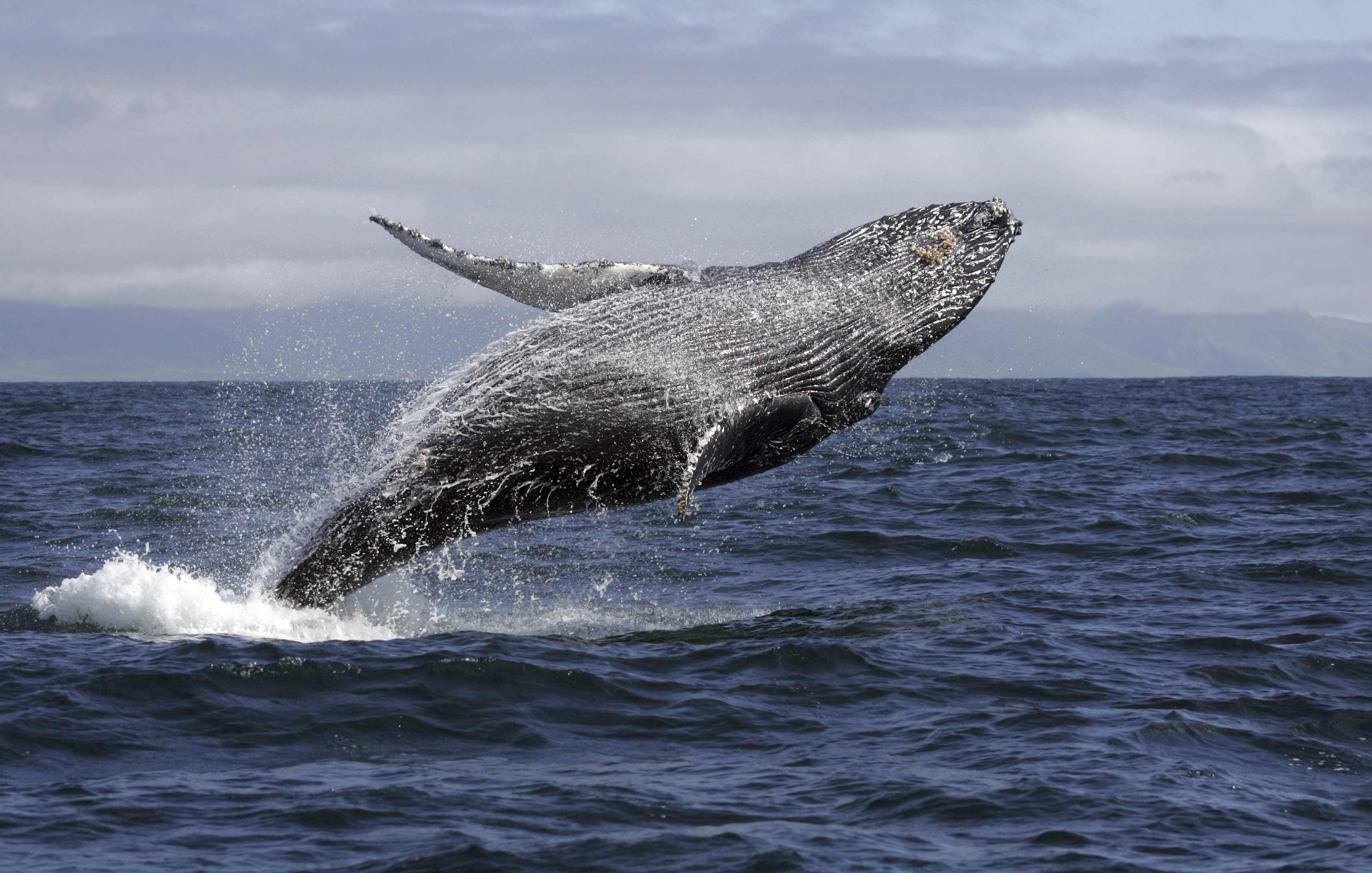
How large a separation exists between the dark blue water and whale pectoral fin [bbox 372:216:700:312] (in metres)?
2.81

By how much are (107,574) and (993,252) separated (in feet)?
34.4

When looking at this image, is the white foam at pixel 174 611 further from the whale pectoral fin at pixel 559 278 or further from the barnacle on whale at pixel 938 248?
the barnacle on whale at pixel 938 248

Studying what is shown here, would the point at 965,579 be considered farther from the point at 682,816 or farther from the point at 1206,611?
the point at 682,816

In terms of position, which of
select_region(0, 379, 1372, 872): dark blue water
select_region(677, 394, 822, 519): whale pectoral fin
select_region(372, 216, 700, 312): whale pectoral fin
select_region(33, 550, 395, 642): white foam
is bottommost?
select_region(0, 379, 1372, 872): dark blue water

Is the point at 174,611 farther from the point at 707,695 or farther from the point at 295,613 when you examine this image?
the point at 707,695

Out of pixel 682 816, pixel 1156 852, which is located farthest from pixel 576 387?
pixel 1156 852

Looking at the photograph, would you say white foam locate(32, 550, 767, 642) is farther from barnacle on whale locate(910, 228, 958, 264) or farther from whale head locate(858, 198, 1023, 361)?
barnacle on whale locate(910, 228, 958, 264)

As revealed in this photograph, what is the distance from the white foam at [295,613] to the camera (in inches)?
561

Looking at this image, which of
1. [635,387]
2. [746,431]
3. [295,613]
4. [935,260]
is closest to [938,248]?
[935,260]

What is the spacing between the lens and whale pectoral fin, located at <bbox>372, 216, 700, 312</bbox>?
43.8ft

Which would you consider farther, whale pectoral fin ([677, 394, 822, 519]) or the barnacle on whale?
the barnacle on whale

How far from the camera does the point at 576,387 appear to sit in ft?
40.8

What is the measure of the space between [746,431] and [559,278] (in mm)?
2499

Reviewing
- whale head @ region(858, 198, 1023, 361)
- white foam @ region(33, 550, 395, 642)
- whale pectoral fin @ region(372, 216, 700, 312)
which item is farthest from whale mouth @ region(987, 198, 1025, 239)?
white foam @ region(33, 550, 395, 642)
